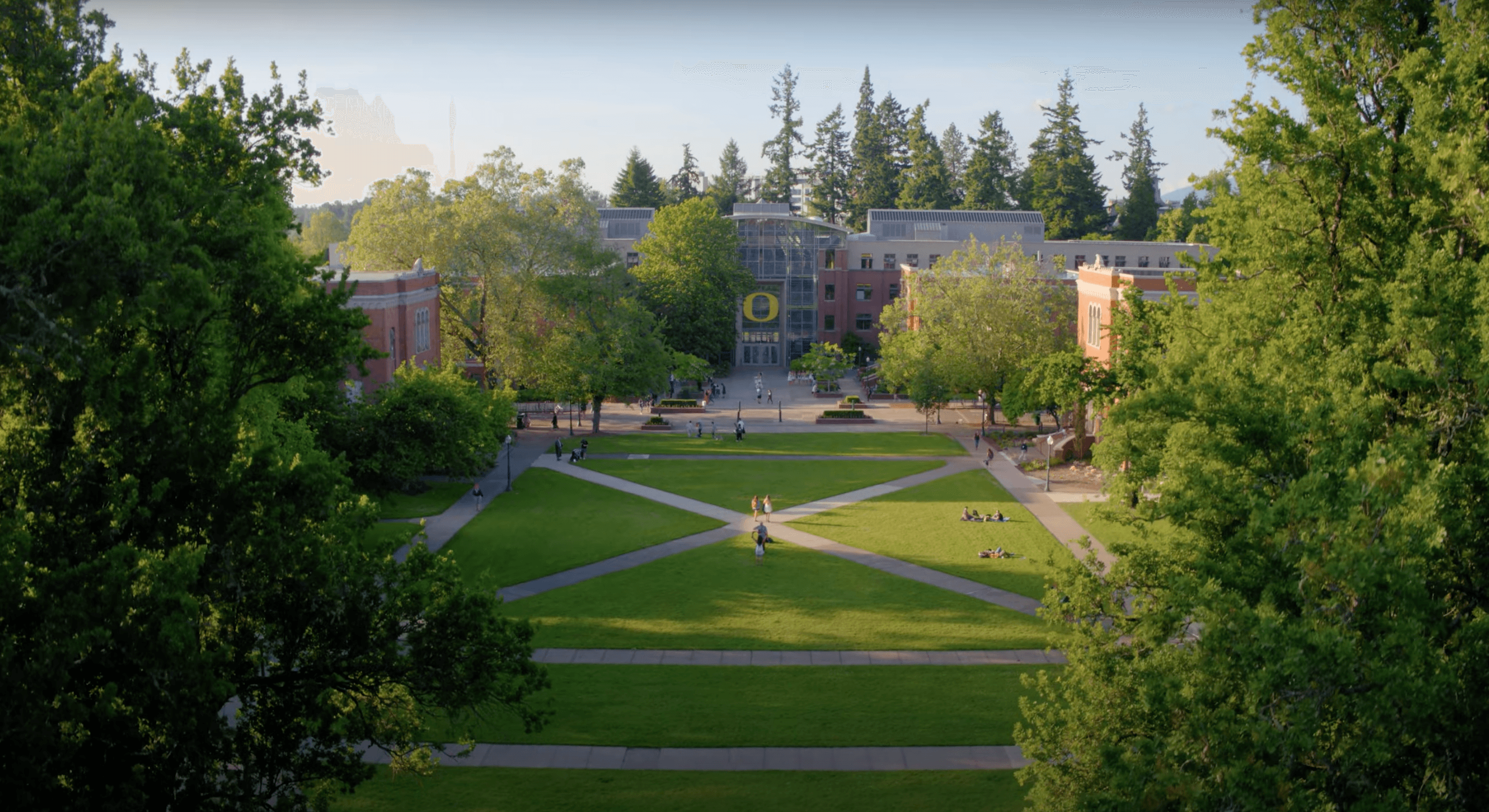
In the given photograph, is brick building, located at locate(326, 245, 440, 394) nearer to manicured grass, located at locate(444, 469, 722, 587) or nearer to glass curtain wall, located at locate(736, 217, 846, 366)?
manicured grass, located at locate(444, 469, 722, 587)

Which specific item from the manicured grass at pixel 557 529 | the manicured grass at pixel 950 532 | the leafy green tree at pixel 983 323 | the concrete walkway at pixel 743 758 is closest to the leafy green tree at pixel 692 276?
the leafy green tree at pixel 983 323

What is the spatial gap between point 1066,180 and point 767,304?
4231 cm

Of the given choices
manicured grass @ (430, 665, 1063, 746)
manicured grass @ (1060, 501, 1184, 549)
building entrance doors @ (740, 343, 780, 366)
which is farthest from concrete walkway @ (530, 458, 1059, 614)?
building entrance doors @ (740, 343, 780, 366)

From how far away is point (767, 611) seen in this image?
105 ft

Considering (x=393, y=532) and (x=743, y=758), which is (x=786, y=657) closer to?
(x=743, y=758)

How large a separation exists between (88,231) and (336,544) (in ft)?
17.6

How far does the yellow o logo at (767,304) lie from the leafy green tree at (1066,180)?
37932 mm

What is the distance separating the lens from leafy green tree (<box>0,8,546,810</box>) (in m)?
12.1

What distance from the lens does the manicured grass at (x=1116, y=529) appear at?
17.2 metres

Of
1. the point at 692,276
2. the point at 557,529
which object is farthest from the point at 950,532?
the point at 692,276

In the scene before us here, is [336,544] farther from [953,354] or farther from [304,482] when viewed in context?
[953,354]

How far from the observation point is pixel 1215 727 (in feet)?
40.0

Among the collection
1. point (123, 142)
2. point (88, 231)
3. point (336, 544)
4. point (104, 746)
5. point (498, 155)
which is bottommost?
point (104, 746)

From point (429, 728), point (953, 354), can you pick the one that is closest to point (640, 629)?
point (429, 728)
